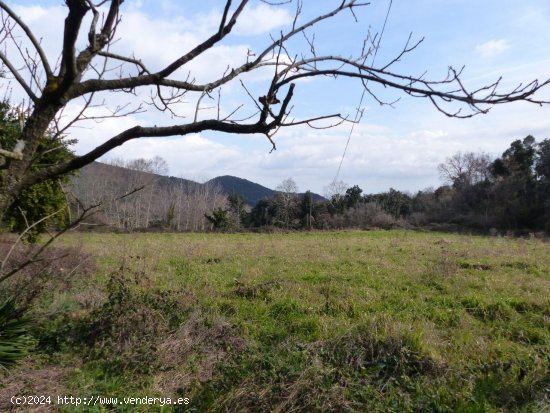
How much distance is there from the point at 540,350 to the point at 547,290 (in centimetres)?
327

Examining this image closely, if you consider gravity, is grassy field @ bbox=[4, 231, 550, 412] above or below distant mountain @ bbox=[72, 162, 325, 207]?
below

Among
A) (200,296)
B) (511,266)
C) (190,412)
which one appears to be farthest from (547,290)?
(190,412)

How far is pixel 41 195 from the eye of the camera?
41.3ft

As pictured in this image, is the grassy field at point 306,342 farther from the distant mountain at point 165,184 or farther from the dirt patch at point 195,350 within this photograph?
the distant mountain at point 165,184

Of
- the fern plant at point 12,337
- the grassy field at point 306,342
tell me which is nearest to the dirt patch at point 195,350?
the grassy field at point 306,342

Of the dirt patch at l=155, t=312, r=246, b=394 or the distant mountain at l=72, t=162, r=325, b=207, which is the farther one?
the distant mountain at l=72, t=162, r=325, b=207

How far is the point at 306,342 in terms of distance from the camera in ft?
17.9

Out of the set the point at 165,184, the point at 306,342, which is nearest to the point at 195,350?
the point at 306,342

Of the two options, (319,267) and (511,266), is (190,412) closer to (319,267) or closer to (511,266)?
(319,267)

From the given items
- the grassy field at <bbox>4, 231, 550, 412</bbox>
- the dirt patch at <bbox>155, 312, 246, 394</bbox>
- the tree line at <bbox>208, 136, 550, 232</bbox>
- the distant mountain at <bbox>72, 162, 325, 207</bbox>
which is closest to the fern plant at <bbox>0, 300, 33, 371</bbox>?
the grassy field at <bbox>4, 231, 550, 412</bbox>

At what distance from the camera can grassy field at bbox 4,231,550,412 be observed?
427 cm

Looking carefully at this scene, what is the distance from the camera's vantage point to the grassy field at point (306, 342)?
4.27 meters

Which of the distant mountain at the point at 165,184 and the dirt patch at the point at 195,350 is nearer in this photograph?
the dirt patch at the point at 195,350

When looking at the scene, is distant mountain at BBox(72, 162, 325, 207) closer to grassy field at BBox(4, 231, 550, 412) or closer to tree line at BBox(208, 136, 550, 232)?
tree line at BBox(208, 136, 550, 232)
